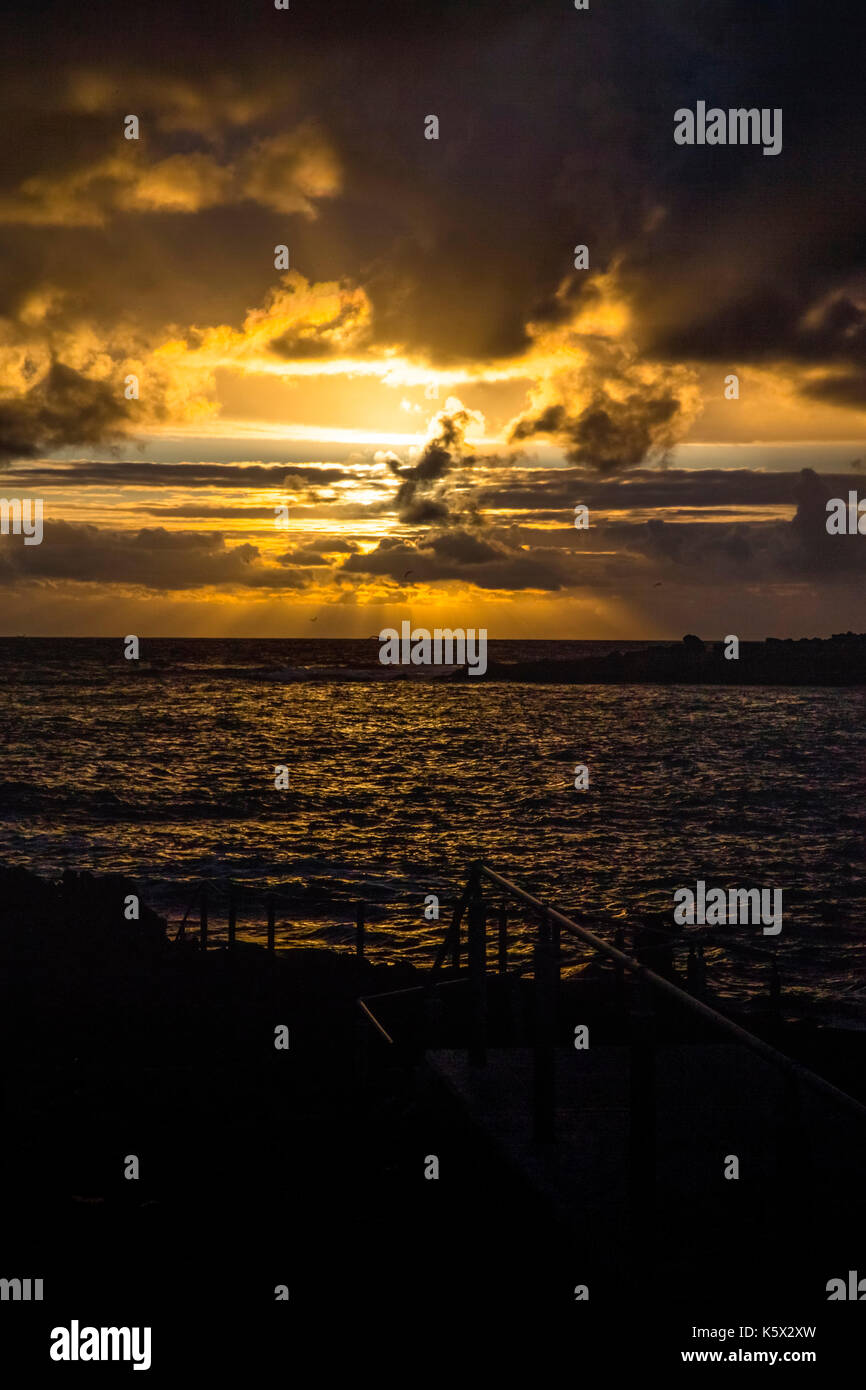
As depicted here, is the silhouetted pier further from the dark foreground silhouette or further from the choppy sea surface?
the choppy sea surface

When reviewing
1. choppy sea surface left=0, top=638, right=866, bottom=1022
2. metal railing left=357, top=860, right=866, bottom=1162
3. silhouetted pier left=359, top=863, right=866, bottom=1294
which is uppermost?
metal railing left=357, top=860, right=866, bottom=1162

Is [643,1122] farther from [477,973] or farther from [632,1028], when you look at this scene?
[477,973]

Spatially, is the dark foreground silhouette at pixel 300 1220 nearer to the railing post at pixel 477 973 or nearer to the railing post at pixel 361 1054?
the railing post at pixel 361 1054

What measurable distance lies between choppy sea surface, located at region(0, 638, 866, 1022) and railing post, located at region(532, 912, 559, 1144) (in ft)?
56.5

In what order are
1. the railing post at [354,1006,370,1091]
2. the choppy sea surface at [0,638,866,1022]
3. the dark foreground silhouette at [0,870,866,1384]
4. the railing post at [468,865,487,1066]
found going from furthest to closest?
the choppy sea surface at [0,638,866,1022], the railing post at [354,1006,370,1091], the railing post at [468,865,487,1066], the dark foreground silhouette at [0,870,866,1384]

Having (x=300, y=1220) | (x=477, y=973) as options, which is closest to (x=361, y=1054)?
(x=300, y=1220)

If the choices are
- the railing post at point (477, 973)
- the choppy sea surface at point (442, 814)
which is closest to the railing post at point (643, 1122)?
the railing post at point (477, 973)

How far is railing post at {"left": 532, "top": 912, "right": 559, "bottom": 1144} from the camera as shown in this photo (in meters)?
7.66

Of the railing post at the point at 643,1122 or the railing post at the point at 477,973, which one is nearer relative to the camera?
the railing post at the point at 643,1122

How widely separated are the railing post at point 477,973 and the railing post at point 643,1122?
130 inches

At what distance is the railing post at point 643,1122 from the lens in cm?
610

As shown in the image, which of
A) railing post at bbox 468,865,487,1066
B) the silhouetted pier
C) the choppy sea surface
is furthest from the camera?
the choppy sea surface

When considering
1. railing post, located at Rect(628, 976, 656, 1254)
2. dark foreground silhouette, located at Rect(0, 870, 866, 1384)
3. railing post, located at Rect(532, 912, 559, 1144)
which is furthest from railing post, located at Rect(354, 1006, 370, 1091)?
railing post, located at Rect(628, 976, 656, 1254)
